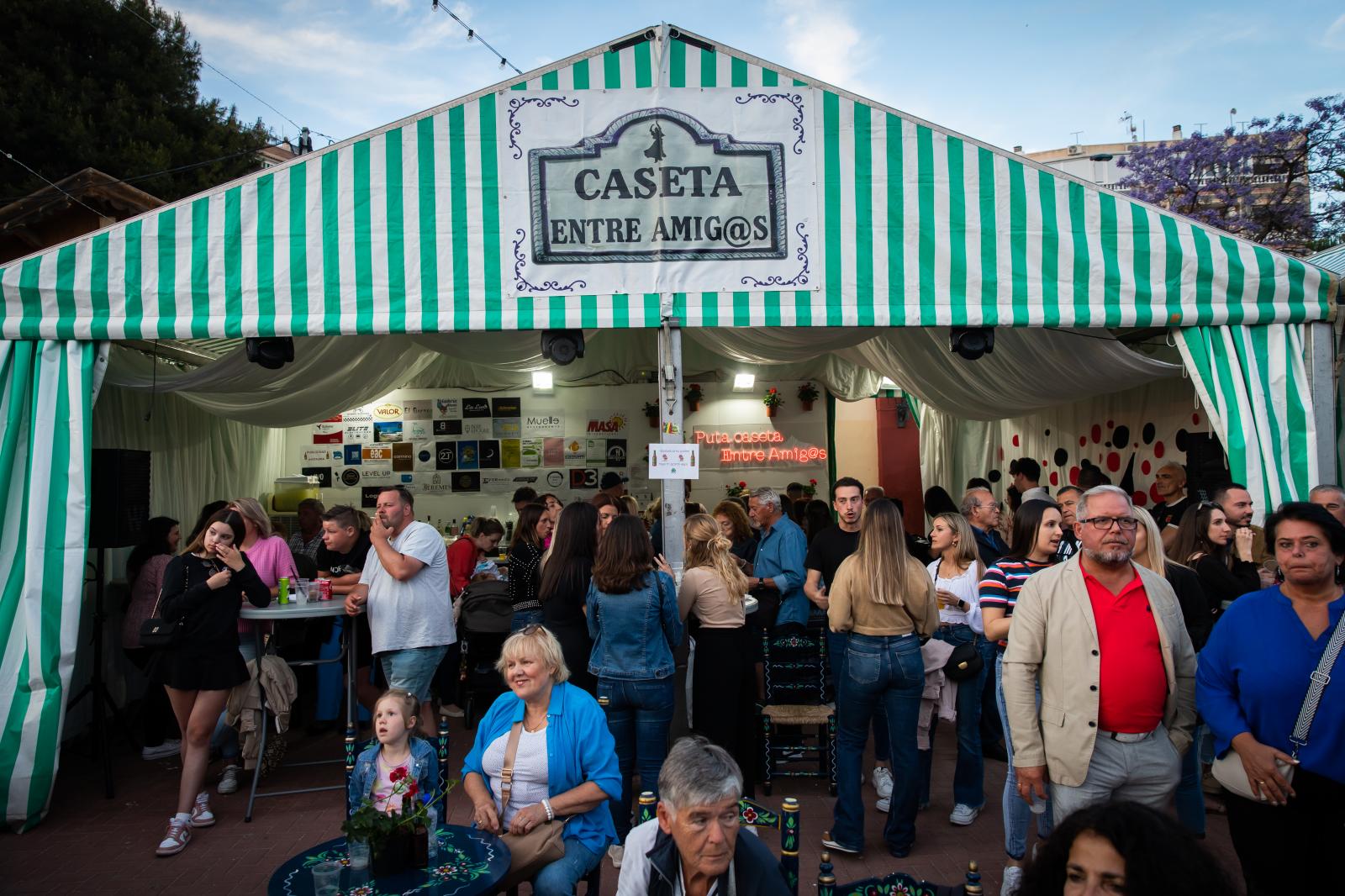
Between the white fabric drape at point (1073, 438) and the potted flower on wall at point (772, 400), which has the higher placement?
the potted flower on wall at point (772, 400)

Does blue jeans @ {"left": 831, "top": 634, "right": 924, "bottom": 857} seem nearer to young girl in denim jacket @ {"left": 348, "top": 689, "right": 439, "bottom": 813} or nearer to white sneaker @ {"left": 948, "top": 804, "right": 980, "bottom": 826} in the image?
white sneaker @ {"left": 948, "top": 804, "right": 980, "bottom": 826}

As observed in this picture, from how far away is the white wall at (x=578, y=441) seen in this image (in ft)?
34.7

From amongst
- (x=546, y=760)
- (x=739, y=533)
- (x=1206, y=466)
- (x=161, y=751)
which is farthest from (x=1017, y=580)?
(x=161, y=751)

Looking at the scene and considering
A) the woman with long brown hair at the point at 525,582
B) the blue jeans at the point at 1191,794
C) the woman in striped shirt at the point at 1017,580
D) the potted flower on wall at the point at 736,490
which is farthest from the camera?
the potted flower on wall at the point at 736,490

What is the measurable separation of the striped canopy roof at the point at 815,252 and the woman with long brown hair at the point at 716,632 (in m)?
1.56

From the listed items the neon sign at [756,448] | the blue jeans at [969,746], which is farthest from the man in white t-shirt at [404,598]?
the neon sign at [756,448]

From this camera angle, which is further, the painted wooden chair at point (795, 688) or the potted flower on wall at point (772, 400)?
the potted flower on wall at point (772, 400)

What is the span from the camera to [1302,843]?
267cm

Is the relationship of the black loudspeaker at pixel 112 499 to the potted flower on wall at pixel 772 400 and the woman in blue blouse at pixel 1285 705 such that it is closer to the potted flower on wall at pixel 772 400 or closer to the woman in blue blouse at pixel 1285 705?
the woman in blue blouse at pixel 1285 705

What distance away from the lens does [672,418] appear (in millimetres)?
5648

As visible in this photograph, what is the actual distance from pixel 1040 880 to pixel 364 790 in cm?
250

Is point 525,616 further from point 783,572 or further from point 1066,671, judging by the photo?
point 1066,671

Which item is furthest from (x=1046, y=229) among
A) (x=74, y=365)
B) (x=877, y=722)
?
(x=74, y=365)

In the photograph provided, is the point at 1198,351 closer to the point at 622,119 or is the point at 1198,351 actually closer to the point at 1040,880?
the point at 622,119
